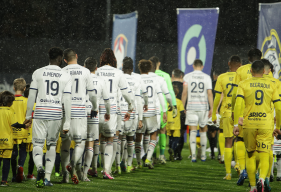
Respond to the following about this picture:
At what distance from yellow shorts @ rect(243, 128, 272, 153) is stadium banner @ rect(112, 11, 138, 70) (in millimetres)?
6154

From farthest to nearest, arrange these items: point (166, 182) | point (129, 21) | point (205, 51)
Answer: point (129, 21) < point (205, 51) < point (166, 182)

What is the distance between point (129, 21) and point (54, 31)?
12.4m

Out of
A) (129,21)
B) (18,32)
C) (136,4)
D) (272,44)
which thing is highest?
(136,4)

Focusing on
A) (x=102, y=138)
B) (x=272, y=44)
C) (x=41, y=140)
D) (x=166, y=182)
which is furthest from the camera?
(x=272, y=44)

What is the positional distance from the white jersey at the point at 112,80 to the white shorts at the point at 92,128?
1.53 feet

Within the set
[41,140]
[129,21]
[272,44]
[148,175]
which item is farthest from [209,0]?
[41,140]

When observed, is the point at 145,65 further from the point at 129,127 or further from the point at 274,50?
the point at 274,50

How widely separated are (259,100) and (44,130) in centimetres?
305

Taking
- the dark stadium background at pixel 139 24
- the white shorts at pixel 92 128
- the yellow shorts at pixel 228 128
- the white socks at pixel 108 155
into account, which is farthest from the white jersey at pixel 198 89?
the dark stadium background at pixel 139 24

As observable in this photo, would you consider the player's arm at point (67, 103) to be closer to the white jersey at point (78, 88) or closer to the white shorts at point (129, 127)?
the white jersey at point (78, 88)

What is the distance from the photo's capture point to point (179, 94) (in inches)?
452

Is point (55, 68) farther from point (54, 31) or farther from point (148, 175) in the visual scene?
point (54, 31)

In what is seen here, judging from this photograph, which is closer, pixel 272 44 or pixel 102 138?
pixel 102 138

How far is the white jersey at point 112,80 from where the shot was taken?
24.7ft
